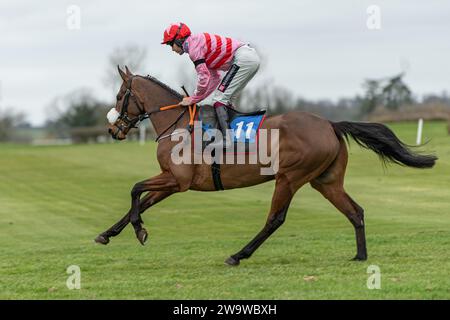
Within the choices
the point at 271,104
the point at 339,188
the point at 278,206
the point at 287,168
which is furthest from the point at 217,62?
the point at 271,104

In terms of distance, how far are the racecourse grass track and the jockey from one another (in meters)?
2.01

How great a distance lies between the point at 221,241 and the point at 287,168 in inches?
143

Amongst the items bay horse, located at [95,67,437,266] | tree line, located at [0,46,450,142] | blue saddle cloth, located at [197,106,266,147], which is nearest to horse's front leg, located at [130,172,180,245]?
bay horse, located at [95,67,437,266]

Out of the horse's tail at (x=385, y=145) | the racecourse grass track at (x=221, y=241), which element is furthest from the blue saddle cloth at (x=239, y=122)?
the racecourse grass track at (x=221, y=241)

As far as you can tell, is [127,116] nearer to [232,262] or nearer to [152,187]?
[152,187]

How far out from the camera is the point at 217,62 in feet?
31.8

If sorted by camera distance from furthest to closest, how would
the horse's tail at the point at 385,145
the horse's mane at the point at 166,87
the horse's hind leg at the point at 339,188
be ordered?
the horse's mane at the point at 166,87 → the horse's tail at the point at 385,145 → the horse's hind leg at the point at 339,188

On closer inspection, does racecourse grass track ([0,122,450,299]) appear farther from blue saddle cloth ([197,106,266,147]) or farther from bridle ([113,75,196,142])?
bridle ([113,75,196,142])

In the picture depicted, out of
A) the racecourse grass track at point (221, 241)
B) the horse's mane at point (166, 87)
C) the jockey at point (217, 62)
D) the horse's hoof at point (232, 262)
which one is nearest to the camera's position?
the racecourse grass track at point (221, 241)

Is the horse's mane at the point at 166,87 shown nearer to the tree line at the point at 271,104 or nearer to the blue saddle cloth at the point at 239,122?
the blue saddle cloth at the point at 239,122

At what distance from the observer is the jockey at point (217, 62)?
30.9ft

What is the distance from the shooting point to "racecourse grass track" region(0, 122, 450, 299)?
7.72 m

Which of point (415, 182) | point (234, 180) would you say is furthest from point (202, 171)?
point (415, 182)

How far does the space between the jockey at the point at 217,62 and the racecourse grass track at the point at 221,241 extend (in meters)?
2.01
